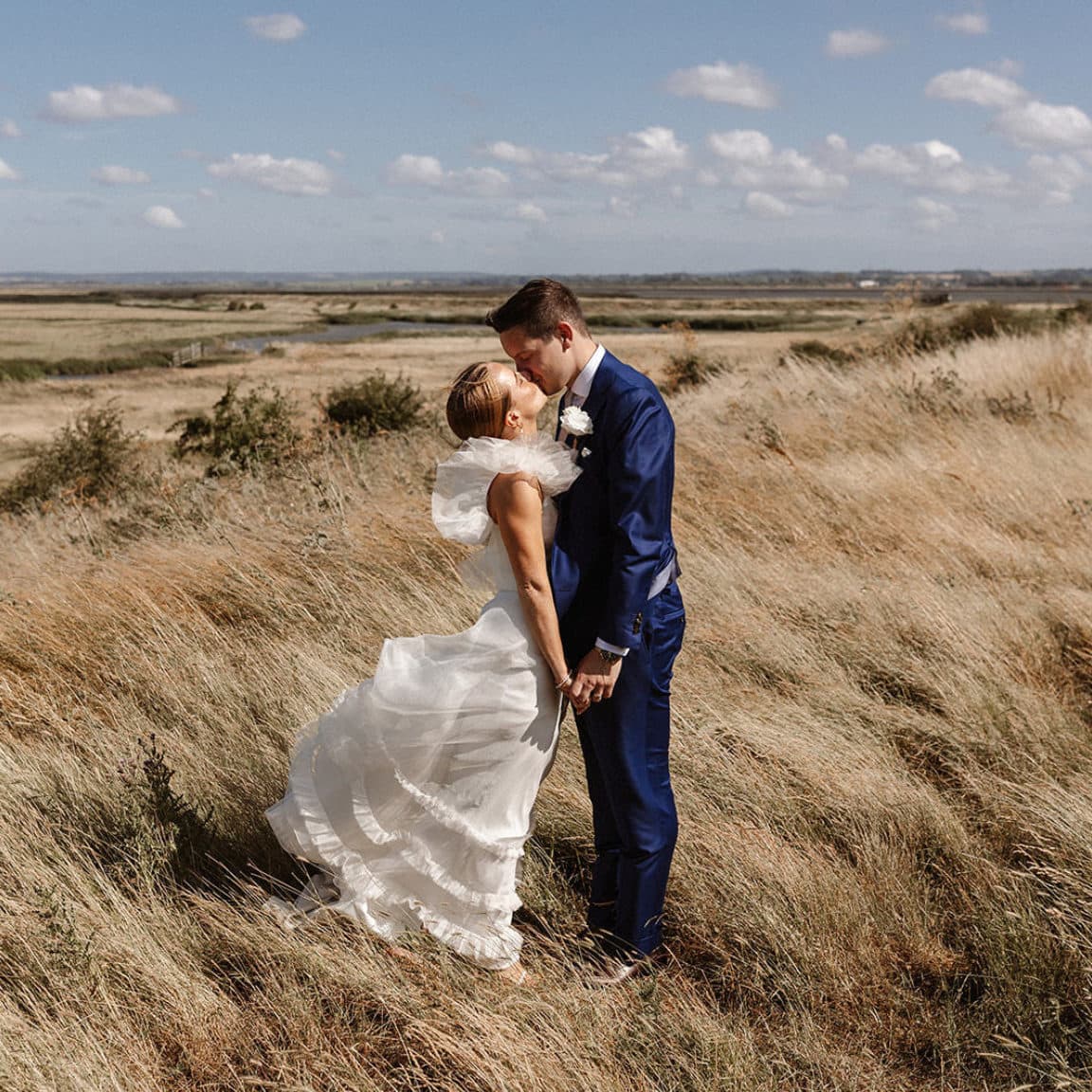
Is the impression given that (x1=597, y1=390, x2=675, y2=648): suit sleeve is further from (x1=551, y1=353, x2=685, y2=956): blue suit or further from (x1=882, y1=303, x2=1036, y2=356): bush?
(x1=882, y1=303, x2=1036, y2=356): bush

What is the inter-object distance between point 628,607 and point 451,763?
0.68 m

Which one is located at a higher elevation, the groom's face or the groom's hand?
the groom's face

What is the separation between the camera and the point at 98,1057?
231 cm

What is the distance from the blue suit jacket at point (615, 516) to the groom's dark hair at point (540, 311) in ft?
0.54

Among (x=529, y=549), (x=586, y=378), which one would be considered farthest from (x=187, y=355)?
(x=529, y=549)

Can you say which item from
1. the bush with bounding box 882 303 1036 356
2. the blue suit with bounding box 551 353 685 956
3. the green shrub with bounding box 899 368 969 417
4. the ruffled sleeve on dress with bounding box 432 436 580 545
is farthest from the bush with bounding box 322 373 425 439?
the blue suit with bounding box 551 353 685 956

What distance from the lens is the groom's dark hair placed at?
253 cm

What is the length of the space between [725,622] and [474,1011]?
9.05ft

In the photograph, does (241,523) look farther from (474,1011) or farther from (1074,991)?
(1074,991)

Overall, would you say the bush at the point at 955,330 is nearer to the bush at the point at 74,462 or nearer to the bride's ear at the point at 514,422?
the bush at the point at 74,462

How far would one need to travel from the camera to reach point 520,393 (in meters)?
2.65

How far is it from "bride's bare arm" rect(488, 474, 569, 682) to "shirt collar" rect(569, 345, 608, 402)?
286mm

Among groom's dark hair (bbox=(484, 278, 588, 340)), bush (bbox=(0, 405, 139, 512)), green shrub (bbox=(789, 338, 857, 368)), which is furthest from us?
bush (bbox=(0, 405, 139, 512))

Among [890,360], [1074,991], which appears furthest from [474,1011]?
[890,360]
